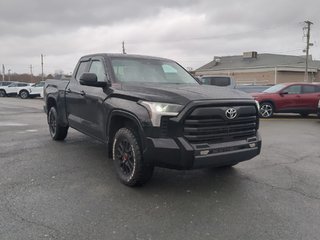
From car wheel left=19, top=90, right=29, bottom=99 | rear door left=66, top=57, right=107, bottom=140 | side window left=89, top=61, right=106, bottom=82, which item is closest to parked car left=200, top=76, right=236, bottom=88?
side window left=89, top=61, right=106, bottom=82

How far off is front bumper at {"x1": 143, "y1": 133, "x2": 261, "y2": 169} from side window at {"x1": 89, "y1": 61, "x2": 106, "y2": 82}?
1831 millimetres

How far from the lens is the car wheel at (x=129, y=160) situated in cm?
448

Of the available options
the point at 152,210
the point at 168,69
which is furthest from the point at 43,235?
the point at 168,69

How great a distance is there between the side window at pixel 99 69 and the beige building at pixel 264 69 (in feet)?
131

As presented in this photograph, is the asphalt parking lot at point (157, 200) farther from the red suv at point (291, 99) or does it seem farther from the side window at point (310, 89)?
the side window at point (310, 89)

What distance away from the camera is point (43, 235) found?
3.38 m

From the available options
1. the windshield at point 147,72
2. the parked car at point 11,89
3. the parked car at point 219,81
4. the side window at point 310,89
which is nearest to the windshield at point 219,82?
the parked car at point 219,81

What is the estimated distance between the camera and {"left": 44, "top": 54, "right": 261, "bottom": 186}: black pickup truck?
13.7 feet

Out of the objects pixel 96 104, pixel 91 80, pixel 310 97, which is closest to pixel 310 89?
pixel 310 97

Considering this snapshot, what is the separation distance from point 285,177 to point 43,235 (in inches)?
145

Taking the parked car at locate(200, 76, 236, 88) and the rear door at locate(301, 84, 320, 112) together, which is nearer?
the parked car at locate(200, 76, 236, 88)

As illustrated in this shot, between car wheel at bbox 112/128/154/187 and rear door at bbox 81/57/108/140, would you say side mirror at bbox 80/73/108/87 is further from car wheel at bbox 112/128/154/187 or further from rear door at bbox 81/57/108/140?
car wheel at bbox 112/128/154/187

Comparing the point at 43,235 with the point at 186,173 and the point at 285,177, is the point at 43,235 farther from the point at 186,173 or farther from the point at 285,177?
the point at 285,177

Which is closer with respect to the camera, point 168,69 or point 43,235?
point 43,235
